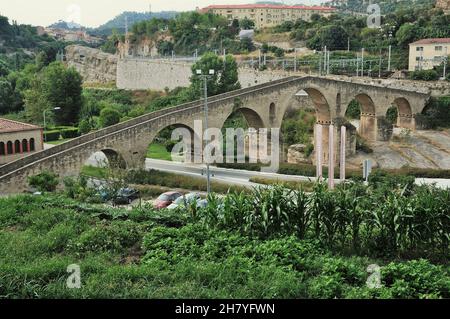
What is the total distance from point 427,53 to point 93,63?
54.0m

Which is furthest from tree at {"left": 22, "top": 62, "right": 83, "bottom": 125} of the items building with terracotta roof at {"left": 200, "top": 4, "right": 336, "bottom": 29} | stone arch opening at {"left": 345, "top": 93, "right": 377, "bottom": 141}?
building with terracotta roof at {"left": 200, "top": 4, "right": 336, "bottom": 29}

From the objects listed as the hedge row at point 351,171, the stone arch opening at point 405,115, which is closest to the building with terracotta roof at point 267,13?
the stone arch opening at point 405,115

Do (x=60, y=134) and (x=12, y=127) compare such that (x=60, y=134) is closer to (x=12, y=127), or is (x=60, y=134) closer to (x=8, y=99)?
(x=12, y=127)

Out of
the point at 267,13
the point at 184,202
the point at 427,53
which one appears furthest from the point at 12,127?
the point at 267,13

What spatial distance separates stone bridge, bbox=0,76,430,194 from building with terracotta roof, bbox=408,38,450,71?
39.9ft

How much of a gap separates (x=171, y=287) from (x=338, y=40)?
70.6 m

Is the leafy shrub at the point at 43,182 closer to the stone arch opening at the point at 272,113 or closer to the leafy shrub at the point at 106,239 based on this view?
the leafy shrub at the point at 106,239

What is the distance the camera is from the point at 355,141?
41188mm

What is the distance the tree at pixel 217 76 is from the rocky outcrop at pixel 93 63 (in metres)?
37.2

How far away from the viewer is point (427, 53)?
62219 millimetres

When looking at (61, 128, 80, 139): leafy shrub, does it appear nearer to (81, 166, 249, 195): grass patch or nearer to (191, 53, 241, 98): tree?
(191, 53, 241, 98): tree

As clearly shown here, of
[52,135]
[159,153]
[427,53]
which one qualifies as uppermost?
[427,53]
